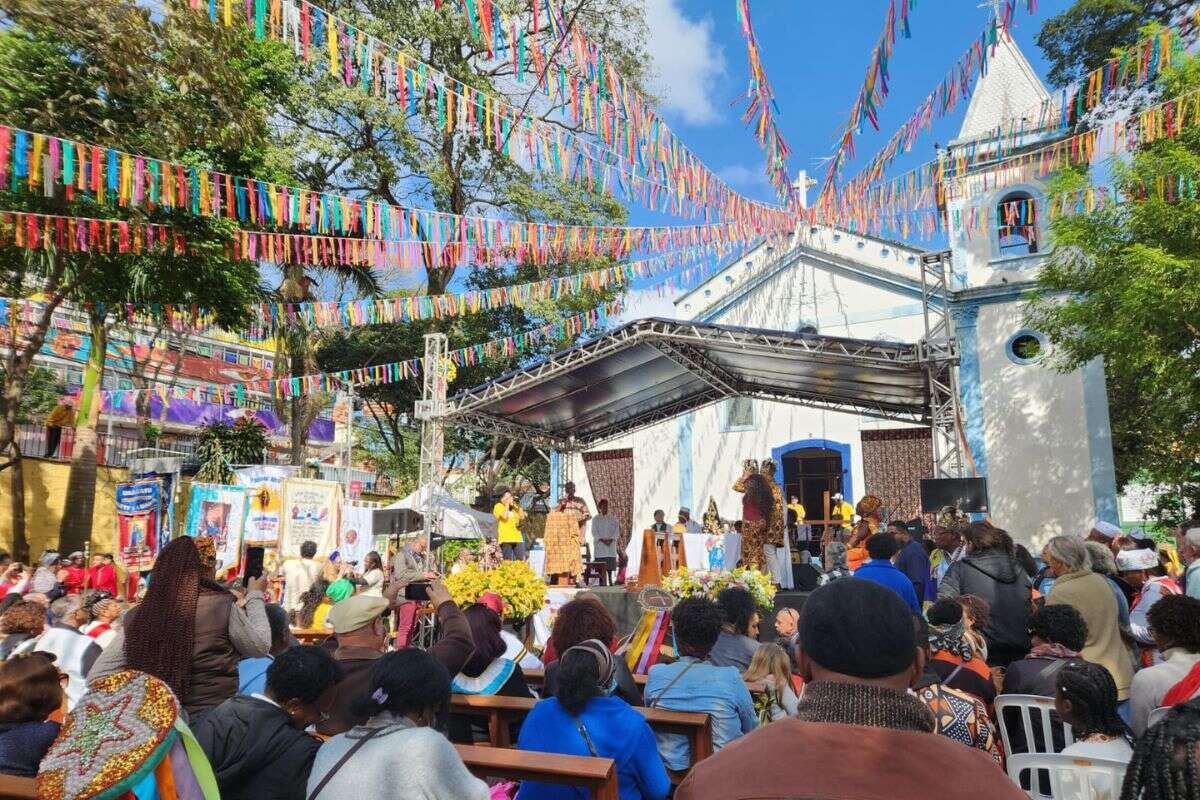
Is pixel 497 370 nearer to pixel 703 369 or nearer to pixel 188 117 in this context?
pixel 703 369

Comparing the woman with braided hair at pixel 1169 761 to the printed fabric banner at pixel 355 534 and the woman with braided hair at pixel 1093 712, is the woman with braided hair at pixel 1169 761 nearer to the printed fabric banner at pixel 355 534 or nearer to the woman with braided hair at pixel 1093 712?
the woman with braided hair at pixel 1093 712

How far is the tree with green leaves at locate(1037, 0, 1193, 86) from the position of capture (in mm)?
14188

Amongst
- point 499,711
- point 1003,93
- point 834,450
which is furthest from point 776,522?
point 1003,93

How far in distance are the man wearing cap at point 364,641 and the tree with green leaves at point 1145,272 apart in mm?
9313

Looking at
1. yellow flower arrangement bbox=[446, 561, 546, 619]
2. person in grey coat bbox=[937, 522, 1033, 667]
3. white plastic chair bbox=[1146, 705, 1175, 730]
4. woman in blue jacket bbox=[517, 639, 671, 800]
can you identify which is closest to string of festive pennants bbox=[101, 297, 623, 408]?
yellow flower arrangement bbox=[446, 561, 546, 619]

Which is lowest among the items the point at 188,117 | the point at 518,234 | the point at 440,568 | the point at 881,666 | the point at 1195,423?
the point at 440,568

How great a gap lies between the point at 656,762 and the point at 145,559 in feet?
42.3

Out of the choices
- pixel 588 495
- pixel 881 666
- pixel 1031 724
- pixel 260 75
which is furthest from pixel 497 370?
pixel 881 666

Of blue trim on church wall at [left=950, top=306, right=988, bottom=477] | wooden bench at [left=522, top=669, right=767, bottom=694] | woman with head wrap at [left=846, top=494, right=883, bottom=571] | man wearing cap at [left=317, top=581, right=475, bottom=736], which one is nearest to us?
man wearing cap at [left=317, top=581, right=475, bottom=736]

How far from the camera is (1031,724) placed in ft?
12.3

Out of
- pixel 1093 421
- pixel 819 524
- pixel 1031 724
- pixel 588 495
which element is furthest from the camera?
pixel 588 495

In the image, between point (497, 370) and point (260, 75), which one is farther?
point (497, 370)

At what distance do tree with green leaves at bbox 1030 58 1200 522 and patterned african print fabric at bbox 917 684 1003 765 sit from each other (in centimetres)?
850

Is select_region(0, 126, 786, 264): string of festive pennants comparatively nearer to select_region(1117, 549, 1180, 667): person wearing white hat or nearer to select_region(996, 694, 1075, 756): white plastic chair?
select_region(1117, 549, 1180, 667): person wearing white hat
